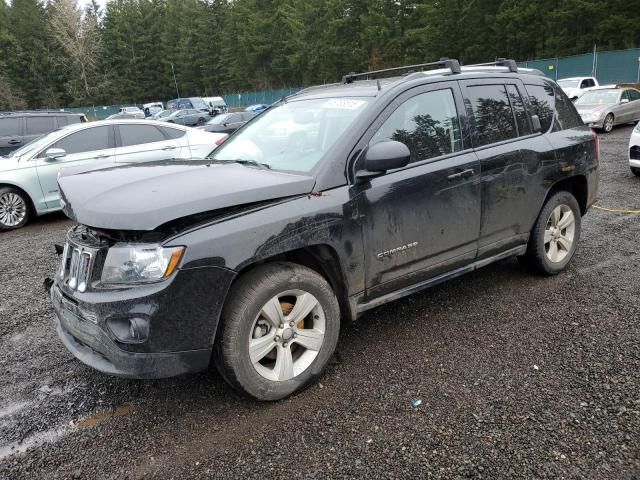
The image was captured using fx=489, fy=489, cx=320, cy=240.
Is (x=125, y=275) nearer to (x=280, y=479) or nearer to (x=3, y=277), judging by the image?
(x=280, y=479)

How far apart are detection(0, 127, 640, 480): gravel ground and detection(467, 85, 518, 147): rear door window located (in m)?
1.38

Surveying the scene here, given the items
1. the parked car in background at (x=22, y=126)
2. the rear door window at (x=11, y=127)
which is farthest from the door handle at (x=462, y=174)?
the rear door window at (x=11, y=127)

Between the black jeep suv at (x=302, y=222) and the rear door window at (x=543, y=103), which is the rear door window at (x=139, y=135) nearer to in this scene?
the black jeep suv at (x=302, y=222)

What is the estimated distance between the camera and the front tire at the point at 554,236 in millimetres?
4340

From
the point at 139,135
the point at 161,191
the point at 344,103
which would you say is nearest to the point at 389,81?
the point at 344,103

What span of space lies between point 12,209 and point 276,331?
7.08 meters

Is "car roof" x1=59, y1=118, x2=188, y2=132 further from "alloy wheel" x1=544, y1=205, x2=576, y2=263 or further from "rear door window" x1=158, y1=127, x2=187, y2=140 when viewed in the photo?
"alloy wheel" x1=544, y1=205, x2=576, y2=263

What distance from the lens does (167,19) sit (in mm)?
81188

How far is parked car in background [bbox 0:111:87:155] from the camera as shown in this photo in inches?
451

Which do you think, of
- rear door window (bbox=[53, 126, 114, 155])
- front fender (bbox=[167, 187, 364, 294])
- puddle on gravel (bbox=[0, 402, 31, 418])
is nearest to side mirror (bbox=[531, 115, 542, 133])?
front fender (bbox=[167, 187, 364, 294])

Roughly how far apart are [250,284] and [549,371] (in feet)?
6.49

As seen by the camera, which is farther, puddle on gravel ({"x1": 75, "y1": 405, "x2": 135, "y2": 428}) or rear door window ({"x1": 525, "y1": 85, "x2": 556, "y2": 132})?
rear door window ({"x1": 525, "y1": 85, "x2": 556, "y2": 132})

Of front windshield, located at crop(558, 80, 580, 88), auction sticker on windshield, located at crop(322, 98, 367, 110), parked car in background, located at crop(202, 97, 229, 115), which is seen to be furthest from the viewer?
parked car in background, located at crop(202, 97, 229, 115)

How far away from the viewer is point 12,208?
8.00m
